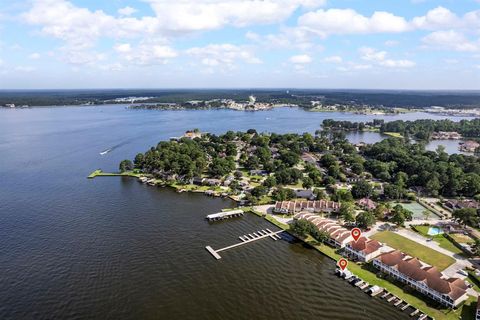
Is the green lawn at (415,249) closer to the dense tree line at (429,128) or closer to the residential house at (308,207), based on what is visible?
the residential house at (308,207)

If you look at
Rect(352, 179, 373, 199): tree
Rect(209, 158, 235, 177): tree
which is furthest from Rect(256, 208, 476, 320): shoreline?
Rect(209, 158, 235, 177): tree

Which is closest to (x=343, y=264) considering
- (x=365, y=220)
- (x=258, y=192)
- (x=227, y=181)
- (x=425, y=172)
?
(x=365, y=220)

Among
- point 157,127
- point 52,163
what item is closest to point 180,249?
point 52,163

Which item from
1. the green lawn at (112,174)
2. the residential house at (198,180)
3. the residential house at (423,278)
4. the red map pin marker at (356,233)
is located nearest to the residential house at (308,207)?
the red map pin marker at (356,233)

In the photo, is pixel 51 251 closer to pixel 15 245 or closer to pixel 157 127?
pixel 15 245

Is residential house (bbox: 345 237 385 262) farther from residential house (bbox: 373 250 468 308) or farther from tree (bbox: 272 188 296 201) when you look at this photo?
tree (bbox: 272 188 296 201)

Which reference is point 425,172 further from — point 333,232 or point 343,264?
point 343,264
